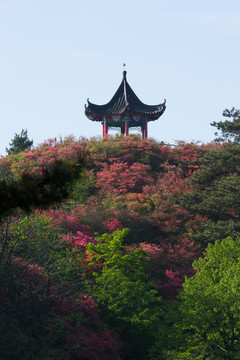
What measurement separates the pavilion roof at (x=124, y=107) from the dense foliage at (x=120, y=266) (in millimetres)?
9413

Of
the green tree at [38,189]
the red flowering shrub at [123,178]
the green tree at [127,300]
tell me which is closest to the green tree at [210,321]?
the green tree at [127,300]

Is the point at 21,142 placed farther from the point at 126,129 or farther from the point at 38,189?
the point at 38,189

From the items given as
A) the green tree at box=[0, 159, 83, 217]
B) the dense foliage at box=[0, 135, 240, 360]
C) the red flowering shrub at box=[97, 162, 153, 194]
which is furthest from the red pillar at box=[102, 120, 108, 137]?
the green tree at box=[0, 159, 83, 217]

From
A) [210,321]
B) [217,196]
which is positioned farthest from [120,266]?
[217,196]

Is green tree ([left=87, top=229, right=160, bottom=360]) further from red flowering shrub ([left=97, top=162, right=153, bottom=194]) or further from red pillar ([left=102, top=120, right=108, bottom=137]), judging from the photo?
red pillar ([left=102, top=120, right=108, bottom=137])

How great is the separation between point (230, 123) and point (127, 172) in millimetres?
7118

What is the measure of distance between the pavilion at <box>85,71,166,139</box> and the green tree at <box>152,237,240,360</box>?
22.5 m

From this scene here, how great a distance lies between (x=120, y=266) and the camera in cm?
2278

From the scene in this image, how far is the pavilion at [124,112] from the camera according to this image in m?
41.3

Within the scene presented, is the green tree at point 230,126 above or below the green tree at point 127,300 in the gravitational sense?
above

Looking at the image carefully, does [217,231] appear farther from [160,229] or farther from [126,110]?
[126,110]

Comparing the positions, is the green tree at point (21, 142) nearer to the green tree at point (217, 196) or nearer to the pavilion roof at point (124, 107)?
the pavilion roof at point (124, 107)

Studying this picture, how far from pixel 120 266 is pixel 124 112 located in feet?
66.2

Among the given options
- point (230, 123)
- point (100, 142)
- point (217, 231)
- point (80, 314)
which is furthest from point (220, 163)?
point (80, 314)
